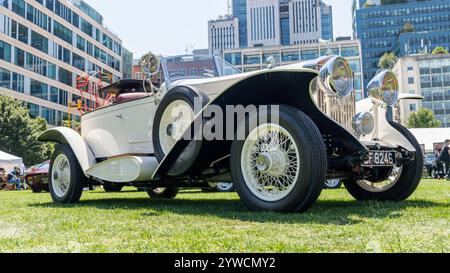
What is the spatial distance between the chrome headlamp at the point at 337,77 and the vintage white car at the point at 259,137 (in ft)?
0.04

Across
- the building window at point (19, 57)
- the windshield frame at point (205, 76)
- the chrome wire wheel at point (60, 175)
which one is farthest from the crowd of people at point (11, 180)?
the building window at point (19, 57)

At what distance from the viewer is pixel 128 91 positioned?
24.8 feet

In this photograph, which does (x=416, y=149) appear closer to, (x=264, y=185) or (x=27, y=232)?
(x=264, y=185)

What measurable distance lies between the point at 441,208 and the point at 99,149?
4.71 metres

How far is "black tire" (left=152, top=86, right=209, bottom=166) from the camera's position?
4738 millimetres

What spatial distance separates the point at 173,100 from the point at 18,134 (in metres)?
35.5

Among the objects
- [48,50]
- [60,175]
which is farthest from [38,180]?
[48,50]

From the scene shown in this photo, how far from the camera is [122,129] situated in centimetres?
640

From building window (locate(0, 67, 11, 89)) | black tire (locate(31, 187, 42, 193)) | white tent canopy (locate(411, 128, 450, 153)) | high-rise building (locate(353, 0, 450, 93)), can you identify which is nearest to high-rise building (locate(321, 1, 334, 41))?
high-rise building (locate(353, 0, 450, 93))

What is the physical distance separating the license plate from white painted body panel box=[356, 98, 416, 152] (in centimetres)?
42

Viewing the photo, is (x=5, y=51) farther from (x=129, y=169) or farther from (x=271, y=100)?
(x=271, y=100)

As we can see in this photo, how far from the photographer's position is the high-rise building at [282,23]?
474ft

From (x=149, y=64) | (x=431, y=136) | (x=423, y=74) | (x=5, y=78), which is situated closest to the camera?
(x=149, y=64)

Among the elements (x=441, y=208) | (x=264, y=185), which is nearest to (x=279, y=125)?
(x=264, y=185)
